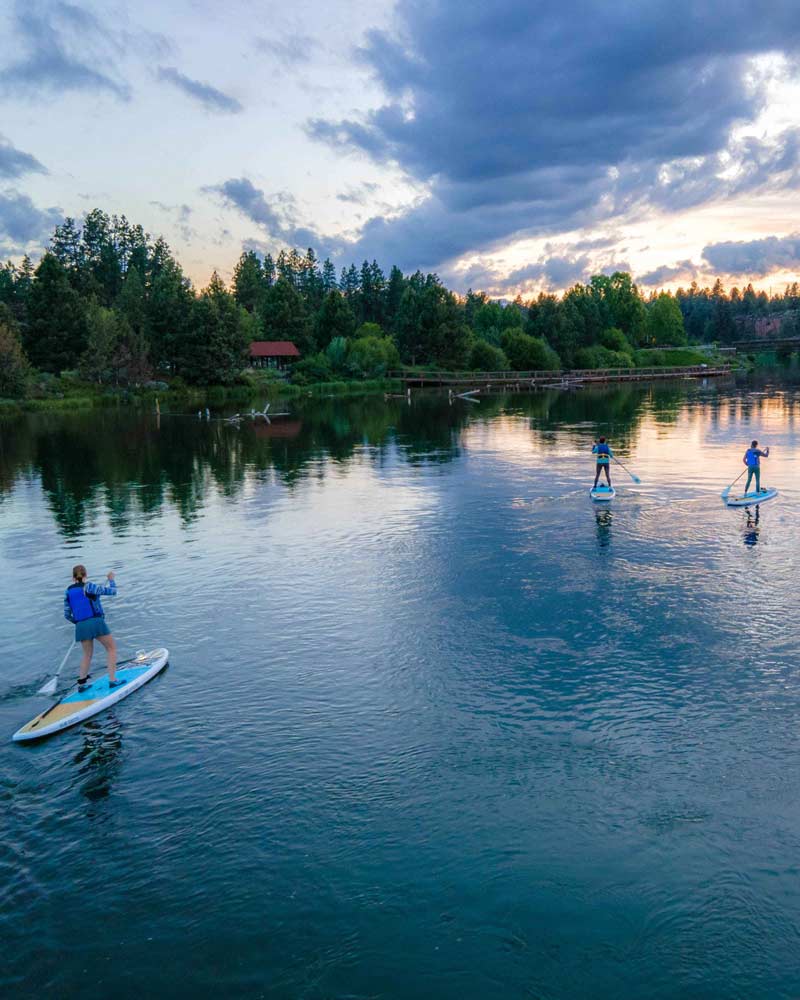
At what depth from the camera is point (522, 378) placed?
503 ft

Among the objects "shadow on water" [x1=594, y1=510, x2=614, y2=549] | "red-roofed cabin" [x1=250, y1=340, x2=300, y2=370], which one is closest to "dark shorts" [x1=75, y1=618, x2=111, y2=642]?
"shadow on water" [x1=594, y1=510, x2=614, y2=549]

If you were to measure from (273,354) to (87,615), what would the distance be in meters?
139

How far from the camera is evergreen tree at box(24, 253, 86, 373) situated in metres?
119

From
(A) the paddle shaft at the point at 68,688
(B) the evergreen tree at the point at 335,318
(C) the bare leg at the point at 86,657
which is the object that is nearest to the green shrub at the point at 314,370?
(B) the evergreen tree at the point at 335,318

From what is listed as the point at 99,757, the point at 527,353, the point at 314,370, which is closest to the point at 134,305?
the point at 314,370

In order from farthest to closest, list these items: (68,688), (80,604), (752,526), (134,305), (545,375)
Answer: (545,375)
(134,305)
(752,526)
(68,688)
(80,604)

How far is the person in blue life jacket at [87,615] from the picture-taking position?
17141 millimetres

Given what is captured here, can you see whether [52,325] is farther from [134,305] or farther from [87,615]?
[87,615]

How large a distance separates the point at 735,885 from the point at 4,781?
42.0ft

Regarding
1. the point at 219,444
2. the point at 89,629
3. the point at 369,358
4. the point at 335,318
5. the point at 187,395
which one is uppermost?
the point at 335,318

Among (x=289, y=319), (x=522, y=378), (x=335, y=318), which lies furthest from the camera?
(x=335, y=318)

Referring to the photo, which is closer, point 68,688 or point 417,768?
point 417,768

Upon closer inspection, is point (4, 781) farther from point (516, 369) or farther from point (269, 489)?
point (516, 369)

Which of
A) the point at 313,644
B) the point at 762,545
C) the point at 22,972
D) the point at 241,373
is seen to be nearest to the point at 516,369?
the point at 241,373
